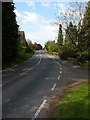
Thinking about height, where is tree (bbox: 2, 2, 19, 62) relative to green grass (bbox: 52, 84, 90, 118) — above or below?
above

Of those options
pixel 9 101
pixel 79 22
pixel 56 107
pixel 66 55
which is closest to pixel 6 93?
pixel 9 101

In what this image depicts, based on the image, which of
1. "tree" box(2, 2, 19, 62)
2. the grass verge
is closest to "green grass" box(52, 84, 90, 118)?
the grass verge

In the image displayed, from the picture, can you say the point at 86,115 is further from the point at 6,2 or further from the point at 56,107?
the point at 6,2

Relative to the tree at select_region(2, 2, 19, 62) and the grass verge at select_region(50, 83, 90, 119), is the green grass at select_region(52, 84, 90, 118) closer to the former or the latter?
the grass verge at select_region(50, 83, 90, 119)

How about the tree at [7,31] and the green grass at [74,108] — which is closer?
the green grass at [74,108]

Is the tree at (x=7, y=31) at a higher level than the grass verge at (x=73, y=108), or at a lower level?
higher

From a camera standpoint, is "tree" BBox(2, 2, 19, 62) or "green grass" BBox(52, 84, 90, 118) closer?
"green grass" BBox(52, 84, 90, 118)

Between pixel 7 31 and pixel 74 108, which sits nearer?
pixel 74 108

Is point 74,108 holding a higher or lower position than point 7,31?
lower

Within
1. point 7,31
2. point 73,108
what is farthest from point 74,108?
point 7,31

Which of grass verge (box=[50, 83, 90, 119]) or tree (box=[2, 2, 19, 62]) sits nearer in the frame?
grass verge (box=[50, 83, 90, 119])

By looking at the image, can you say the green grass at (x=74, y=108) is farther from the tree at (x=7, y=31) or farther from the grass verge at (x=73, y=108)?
the tree at (x=7, y=31)

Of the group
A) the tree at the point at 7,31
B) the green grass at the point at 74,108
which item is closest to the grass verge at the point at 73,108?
the green grass at the point at 74,108

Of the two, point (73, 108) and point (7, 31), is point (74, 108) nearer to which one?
point (73, 108)
